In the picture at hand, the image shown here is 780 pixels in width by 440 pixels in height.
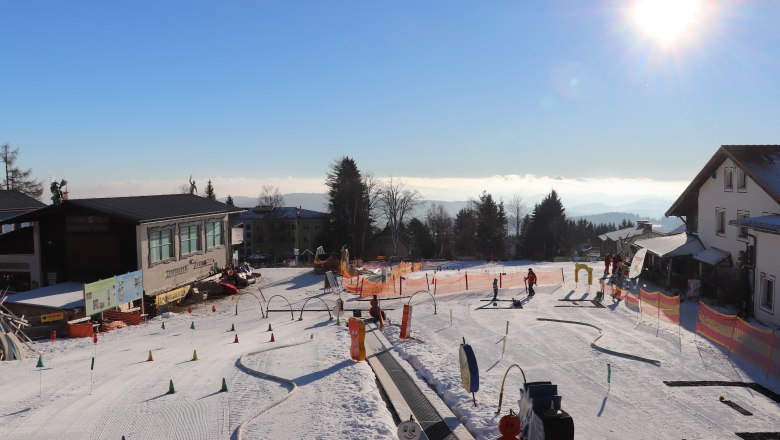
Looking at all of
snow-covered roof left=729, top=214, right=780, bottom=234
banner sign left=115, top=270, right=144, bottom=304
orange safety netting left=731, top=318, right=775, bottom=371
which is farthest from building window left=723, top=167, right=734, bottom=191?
banner sign left=115, top=270, right=144, bottom=304

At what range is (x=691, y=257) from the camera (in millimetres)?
33344

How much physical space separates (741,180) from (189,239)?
32942 mm

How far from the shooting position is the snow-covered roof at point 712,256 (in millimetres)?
29756

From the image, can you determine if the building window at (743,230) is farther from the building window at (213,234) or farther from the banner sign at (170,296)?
the building window at (213,234)

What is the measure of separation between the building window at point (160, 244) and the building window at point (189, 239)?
4.05 ft

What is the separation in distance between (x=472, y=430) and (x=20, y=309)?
22.2 metres

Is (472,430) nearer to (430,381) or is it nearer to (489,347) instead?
(430,381)

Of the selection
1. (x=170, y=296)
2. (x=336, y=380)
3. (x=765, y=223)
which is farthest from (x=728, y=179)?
(x=170, y=296)

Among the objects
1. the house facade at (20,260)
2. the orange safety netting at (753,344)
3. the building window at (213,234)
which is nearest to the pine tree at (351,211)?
the building window at (213,234)

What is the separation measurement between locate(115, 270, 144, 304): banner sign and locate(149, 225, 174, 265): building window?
97.6 inches

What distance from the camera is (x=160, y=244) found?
3170 centimetres

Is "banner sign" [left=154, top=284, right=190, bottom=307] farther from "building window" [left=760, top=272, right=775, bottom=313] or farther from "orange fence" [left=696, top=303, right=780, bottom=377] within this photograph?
"building window" [left=760, top=272, right=775, bottom=313]

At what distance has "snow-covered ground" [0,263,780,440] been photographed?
11.8m

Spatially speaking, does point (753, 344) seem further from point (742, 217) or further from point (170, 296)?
point (170, 296)
